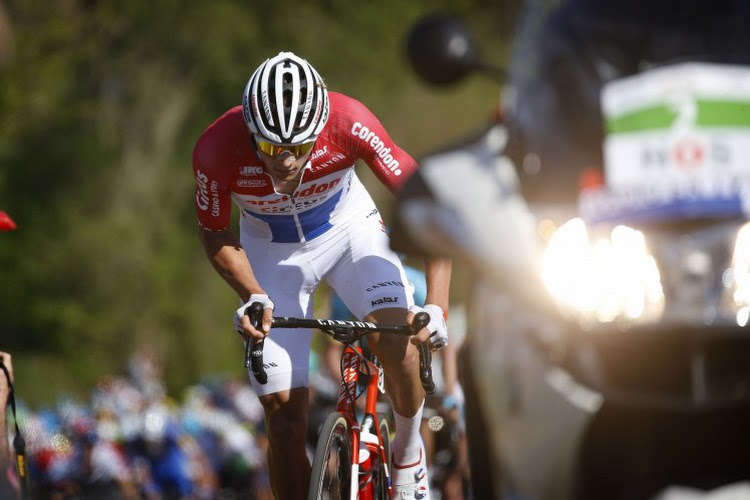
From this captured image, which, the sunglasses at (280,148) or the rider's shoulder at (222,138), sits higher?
the rider's shoulder at (222,138)

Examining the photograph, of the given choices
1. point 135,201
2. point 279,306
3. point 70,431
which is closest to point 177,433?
point 70,431

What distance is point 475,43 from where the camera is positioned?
4.56 m

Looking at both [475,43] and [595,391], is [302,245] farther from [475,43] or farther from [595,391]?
[595,391]

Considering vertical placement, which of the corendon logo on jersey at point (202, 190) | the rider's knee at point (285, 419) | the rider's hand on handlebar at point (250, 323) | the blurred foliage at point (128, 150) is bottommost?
the rider's knee at point (285, 419)

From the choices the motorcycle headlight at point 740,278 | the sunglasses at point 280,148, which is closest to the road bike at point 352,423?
the sunglasses at point 280,148

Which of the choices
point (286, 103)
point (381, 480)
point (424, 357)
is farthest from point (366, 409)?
point (286, 103)

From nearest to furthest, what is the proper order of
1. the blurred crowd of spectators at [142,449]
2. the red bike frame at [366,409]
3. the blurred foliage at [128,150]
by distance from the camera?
the red bike frame at [366,409]
the blurred crowd of spectators at [142,449]
the blurred foliage at [128,150]

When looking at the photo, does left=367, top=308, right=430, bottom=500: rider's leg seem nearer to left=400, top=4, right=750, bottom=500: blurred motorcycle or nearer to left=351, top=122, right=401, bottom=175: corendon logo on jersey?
left=351, top=122, right=401, bottom=175: corendon logo on jersey

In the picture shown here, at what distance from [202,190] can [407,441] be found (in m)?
1.31

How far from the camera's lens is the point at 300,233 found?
5875 millimetres

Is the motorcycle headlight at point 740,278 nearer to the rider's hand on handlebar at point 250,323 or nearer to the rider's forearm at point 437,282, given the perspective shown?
the rider's forearm at point 437,282

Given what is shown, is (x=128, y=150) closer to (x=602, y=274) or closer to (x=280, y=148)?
(x=280, y=148)

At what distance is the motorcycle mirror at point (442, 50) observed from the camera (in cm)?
446

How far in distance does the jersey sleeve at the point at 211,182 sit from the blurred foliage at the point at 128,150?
24.1m
